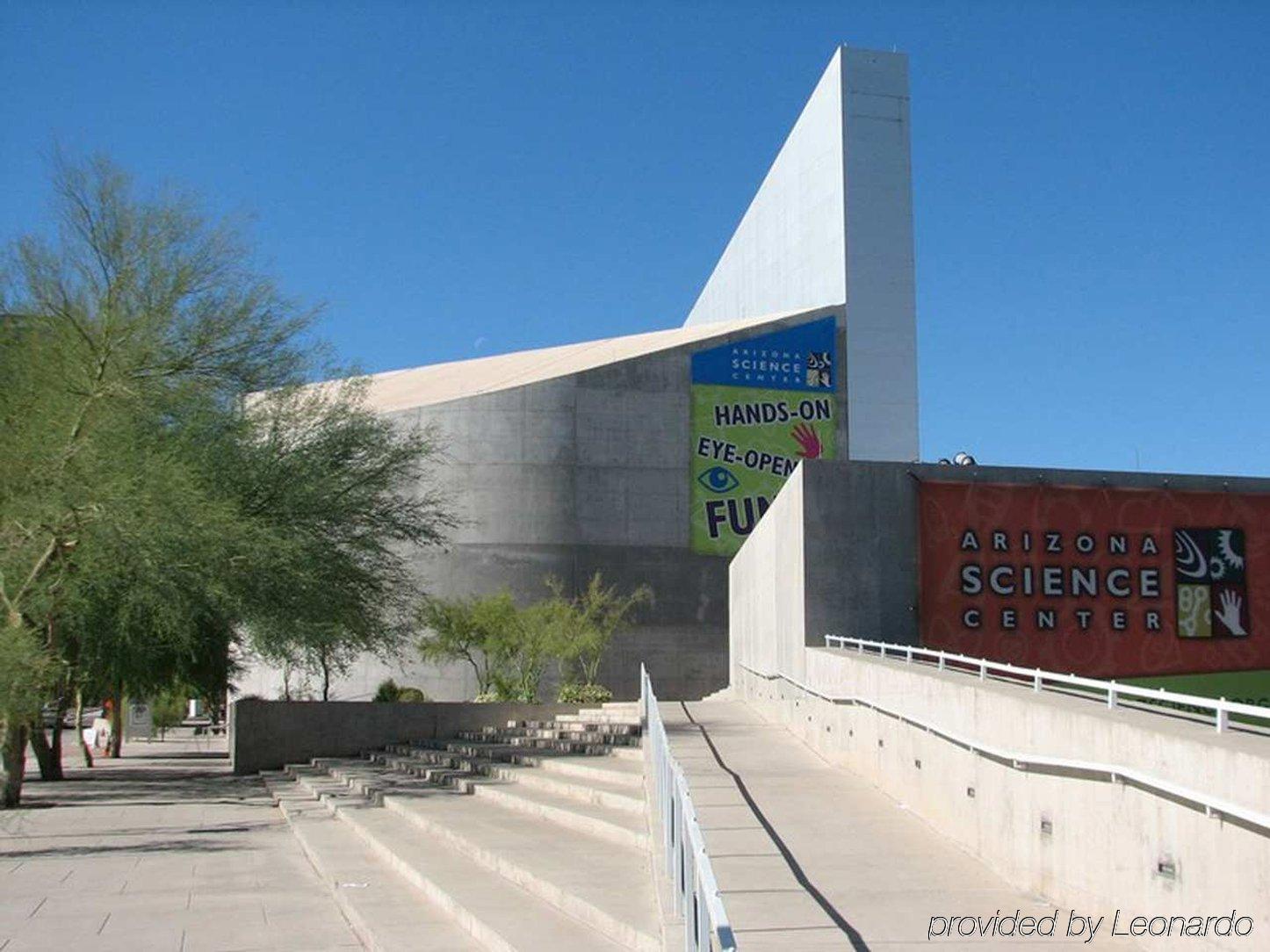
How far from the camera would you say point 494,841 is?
476 inches

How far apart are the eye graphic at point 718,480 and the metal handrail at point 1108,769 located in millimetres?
27305

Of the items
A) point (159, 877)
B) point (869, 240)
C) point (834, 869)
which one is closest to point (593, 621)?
point (869, 240)

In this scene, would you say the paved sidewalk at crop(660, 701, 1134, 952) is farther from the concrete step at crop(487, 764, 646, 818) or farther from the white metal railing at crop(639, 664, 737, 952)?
the concrete step at crop(487, 764, 646, 818)

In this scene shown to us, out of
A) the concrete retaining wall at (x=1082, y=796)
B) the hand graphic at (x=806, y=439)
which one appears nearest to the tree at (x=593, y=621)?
the hand graphic at (x=806, y=439)

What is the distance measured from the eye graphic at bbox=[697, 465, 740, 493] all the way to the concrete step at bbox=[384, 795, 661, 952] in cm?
2453

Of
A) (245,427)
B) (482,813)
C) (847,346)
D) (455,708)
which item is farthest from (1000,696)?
(847,346)

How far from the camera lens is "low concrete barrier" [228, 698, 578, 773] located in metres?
25.5

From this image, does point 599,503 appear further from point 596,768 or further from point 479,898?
point 479,898

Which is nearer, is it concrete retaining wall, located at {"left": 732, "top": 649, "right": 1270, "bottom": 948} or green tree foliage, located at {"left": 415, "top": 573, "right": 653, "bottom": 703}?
concrete retaining wall, located at {"left": 732, "top": 649, "right": 1270, "bottom": 948}

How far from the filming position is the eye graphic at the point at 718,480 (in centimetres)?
3966

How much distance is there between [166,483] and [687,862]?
12466 mm

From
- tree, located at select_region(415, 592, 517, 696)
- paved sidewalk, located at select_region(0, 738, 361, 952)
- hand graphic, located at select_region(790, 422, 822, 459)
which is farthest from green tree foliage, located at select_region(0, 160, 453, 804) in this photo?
hand graphic, located at select_region(790, 422, 822, 459)

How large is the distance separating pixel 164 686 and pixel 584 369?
16464mm

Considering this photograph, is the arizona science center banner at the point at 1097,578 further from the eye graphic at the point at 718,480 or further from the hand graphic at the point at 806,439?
the hand graphic at the point at 806,439
